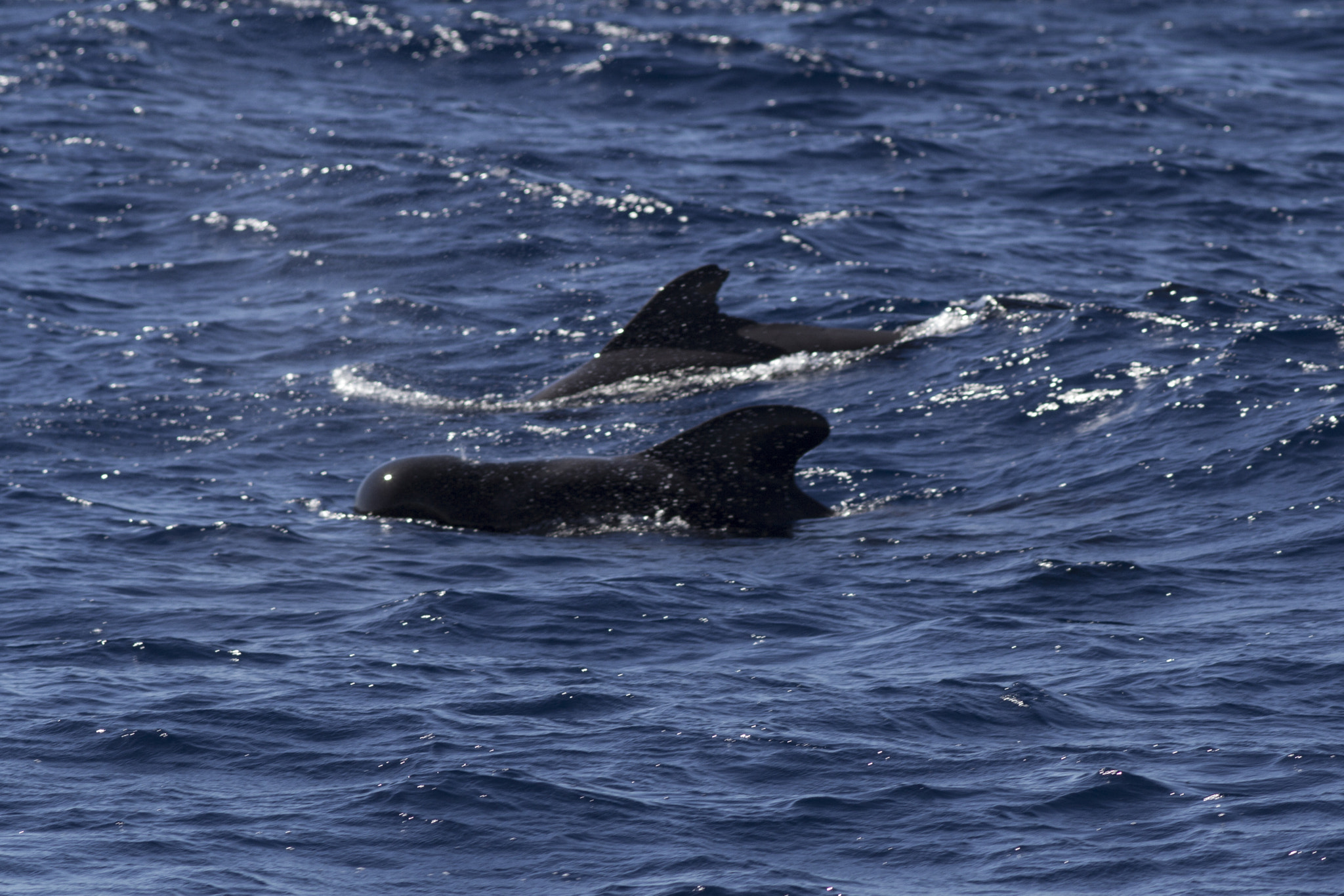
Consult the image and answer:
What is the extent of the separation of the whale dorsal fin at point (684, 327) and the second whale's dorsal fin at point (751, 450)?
169 inches

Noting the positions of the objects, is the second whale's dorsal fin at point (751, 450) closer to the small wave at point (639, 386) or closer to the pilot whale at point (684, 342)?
the small wave at point (639, 386)

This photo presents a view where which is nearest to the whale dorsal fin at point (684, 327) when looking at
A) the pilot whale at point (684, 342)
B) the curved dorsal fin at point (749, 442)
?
the pilot whale at point (684, 342)

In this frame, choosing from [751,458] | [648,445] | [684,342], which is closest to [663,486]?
[751,458]

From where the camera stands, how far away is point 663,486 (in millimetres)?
13094

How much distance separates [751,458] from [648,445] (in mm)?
2341

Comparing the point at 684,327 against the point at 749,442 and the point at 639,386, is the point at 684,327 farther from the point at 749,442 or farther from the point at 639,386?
the point at 749,442

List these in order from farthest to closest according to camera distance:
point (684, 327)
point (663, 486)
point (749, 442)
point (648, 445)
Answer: point (684, 327) < point (648, 445) < point (663, 486) < point (749, 442)

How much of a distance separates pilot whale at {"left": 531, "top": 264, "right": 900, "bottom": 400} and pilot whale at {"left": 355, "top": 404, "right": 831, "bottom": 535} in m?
3.66

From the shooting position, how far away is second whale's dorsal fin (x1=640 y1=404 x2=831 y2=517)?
42.2 feet

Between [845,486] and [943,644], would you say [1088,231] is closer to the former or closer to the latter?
[845,486]

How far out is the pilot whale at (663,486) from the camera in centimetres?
1291

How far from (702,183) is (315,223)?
18.1 ft

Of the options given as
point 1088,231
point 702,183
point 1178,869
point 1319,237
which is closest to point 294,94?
point 702,183

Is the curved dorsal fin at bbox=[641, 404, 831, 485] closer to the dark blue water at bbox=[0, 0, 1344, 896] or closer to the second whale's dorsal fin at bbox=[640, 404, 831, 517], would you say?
the second whale's dorsal fin at bbox=[640, 404, 831, 517]
